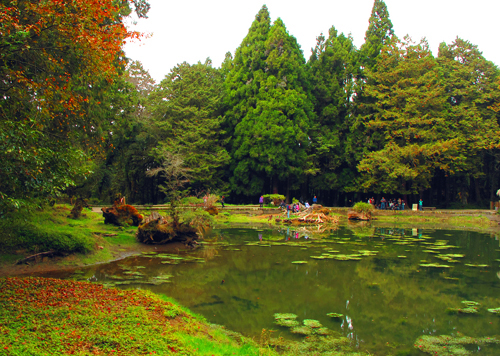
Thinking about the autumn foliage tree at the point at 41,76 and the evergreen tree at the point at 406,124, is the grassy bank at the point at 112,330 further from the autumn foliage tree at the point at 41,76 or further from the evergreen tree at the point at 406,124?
the evergreen tree at the point at 406,124

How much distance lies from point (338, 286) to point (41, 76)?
8.12 m

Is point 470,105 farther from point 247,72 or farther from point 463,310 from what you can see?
point 463,310

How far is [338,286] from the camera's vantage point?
7.68 m

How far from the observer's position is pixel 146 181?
119ft

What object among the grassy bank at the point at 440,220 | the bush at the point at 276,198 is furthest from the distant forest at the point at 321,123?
the grassy bank at the point at 440,220

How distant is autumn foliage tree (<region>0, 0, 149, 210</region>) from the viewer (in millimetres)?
5648

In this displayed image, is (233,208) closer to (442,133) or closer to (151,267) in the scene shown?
(151,267)

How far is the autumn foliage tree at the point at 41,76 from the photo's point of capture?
5.65m

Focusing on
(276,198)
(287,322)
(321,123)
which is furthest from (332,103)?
(287,322)

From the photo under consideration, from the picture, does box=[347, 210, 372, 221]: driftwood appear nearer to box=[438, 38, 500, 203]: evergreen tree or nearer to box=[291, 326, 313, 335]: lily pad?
box=[438, 38, 500, 203]: evergreen tree

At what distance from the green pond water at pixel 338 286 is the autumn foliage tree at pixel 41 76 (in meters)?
2.75

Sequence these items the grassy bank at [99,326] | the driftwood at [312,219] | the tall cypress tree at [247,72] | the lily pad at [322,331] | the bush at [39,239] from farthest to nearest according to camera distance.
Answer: the tall cypress tree at [247,72], the driftwood at [312,219], the bush at [39,239], the lily pad at [322,331], the grassy bank at [99,326]

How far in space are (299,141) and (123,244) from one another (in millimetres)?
25883

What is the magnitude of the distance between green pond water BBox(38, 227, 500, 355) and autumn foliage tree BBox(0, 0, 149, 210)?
275 centimetres
